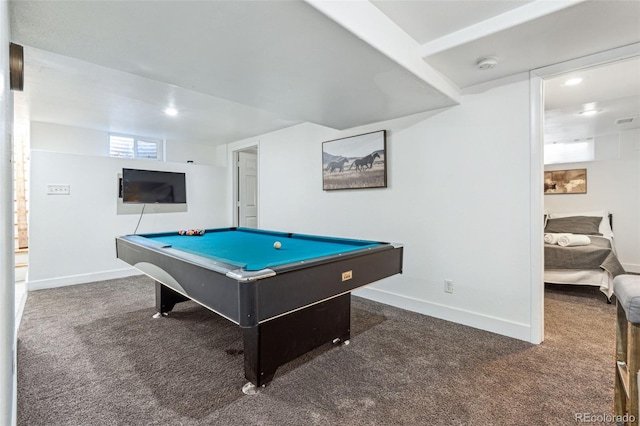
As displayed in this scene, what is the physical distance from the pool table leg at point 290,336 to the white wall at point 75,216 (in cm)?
370

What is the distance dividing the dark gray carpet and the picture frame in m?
3.07

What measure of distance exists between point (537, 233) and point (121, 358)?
130 inches

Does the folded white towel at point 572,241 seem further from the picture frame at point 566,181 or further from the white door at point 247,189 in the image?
the white door at point 247,189

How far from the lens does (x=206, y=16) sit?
1435 mm

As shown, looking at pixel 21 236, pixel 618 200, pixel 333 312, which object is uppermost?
pixel 618 200

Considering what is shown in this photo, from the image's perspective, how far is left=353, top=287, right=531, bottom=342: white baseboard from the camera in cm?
245

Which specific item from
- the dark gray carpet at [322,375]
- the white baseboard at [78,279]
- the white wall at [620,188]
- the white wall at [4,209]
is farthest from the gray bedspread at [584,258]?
the white baseboard at [78,279]

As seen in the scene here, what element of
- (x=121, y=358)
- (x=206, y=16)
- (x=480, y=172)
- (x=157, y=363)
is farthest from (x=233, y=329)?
(x=480, y=172)

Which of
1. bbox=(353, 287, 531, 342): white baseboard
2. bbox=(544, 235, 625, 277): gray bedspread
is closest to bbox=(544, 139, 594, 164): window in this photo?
bbox=(544, 235, 625, 277): gray bedspread

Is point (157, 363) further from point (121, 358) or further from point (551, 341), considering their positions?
point (551, 341)

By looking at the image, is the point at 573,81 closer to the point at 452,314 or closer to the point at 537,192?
the point at 537,192

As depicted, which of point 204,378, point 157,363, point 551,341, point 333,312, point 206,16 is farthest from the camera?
point 551,341

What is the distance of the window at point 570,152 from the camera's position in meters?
5.19

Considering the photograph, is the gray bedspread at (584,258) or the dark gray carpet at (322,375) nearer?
the dark gray carpet at (322,375)
